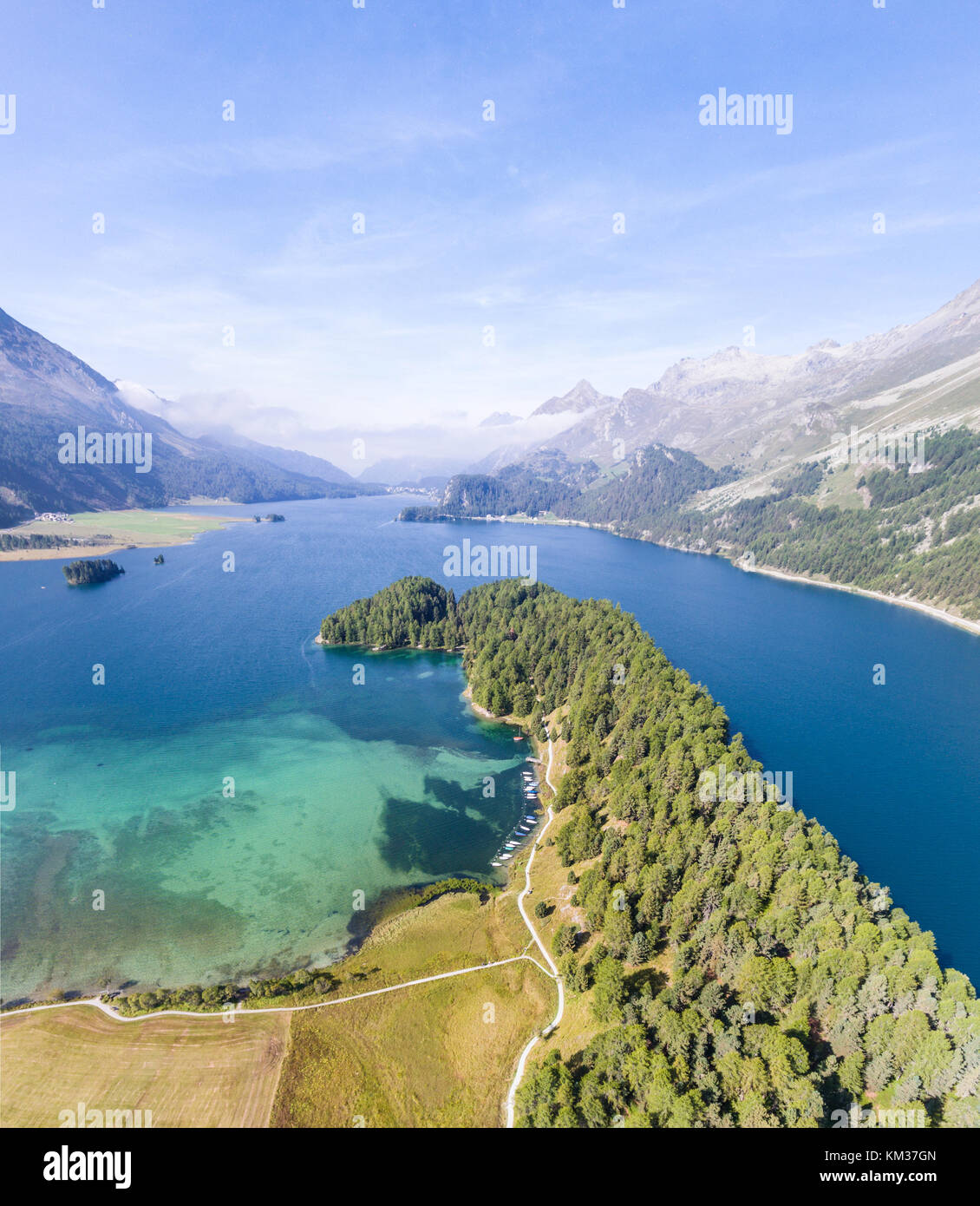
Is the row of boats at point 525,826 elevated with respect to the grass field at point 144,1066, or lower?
elevated

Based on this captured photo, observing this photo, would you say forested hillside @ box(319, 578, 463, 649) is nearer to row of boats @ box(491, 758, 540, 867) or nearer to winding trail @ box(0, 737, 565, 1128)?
row of boats @ box(491, 758, 540, 867)

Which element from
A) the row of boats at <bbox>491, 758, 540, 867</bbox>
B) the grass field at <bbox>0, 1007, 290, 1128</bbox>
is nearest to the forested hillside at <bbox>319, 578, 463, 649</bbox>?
the row of boats at <bbox>491, 758, 540, 867</bbox>

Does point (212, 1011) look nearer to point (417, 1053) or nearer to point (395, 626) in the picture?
point (417, 1053)

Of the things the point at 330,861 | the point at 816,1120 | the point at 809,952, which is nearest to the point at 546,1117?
the point at 816,1120

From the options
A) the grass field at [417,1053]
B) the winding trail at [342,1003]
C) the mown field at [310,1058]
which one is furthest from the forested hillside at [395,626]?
the grass field at [417,1053]

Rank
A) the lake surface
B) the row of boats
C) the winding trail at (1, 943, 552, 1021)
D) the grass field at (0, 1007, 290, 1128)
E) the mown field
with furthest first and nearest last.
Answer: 1. the row of boats
2. the lake surface
3. the winding trail at (1, 943, 552, 1021)
4. the mown field
5. the grass field at (0, 1007, 290, 1128)

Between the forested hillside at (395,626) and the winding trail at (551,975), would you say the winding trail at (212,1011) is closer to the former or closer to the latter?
the winding trail at (551,975)
